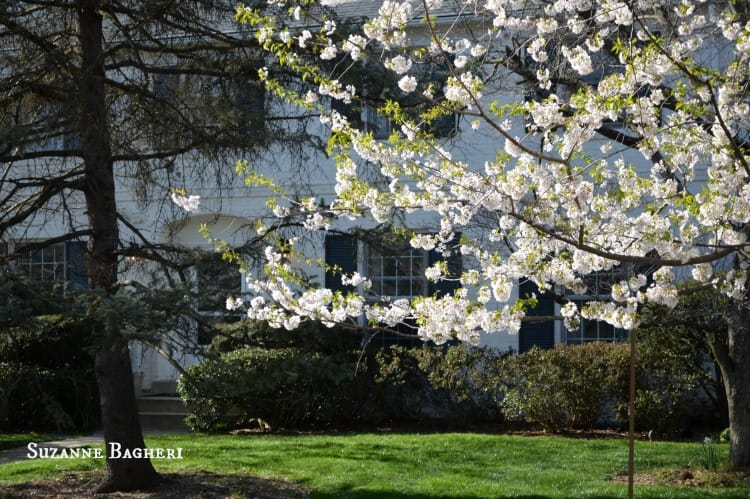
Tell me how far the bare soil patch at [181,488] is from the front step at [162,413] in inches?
191

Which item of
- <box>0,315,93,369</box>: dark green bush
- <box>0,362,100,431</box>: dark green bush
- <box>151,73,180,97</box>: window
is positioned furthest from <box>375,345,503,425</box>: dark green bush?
<box>151,73,180,97</box>: window

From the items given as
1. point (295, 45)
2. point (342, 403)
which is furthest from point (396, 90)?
point (342, 403)

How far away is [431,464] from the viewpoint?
923 cm

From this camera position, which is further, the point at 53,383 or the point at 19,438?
the point at 53,383

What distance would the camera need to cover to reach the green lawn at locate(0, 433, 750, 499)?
7.99m

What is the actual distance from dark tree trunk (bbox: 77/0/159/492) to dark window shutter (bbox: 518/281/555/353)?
688 cm

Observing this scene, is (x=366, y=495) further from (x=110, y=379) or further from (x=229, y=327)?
(x=229, y=327)

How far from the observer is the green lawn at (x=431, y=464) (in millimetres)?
7992

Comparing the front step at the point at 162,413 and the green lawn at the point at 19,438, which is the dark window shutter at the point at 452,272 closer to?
the front step at the point at 162,413

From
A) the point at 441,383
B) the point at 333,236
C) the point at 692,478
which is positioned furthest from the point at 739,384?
the point at 333,236

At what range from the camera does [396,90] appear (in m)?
8.64

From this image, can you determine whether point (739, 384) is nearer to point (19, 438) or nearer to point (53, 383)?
point (19, 438)

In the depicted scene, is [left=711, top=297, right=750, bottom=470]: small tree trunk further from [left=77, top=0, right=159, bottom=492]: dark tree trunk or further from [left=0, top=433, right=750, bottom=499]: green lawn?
[left=77, top=0, right=159, bottom=492]: dark tree trunk

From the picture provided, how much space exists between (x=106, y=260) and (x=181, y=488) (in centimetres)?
208
